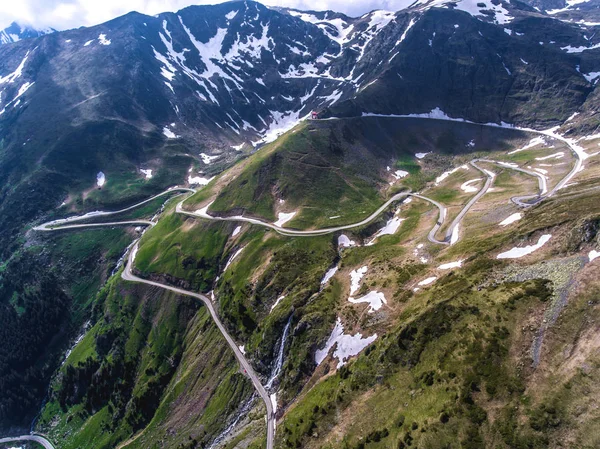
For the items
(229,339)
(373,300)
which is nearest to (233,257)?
(229,339)

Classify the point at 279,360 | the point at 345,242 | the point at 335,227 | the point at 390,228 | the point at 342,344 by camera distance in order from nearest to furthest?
the point at 342,344, the point at 279,360, the point at 345,242, the point at 335,227, the point at 390,228

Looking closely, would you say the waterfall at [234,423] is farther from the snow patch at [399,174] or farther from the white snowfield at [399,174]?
the snow patch at [399,174]

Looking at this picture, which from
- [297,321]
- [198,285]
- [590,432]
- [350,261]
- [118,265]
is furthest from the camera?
[118,265]

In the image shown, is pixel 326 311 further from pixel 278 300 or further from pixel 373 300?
pixel 278 300

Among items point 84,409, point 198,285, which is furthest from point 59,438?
point 198,285

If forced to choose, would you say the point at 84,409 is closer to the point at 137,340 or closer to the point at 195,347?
the point at 137,340
